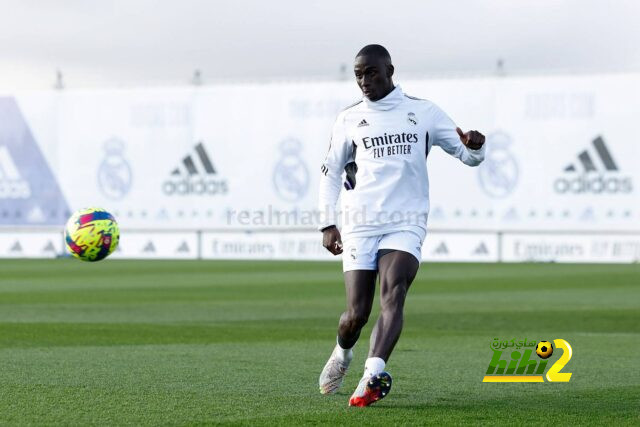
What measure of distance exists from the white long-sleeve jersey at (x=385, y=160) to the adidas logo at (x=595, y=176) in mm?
31849

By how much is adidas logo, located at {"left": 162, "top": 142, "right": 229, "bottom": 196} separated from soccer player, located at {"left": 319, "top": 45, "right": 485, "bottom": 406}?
3558 cm

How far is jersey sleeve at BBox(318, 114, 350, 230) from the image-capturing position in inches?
301

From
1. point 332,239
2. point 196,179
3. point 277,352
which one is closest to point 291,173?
point 196,179

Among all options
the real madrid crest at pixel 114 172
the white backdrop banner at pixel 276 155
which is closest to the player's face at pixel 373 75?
the white backdrop banner at pixel 276 155

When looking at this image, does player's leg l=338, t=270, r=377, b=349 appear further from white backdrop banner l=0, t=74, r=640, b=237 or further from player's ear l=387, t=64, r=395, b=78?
white backdrop banner l=0, t=74, r=640, b=237

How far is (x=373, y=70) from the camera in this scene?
739cm

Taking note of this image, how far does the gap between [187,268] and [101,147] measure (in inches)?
623

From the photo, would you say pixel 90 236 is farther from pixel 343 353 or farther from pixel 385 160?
pixel 385 160

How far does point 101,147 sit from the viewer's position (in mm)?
45219

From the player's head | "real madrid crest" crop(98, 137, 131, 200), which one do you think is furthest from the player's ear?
"real madrid crest" crop(98, 137, 131, 200)

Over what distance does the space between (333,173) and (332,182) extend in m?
0.06

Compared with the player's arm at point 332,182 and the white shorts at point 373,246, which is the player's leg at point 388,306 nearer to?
the white shorts at point 373,246

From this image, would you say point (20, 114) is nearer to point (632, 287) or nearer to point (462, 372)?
point (632, 287)

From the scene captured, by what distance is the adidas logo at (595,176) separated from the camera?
38.3m
